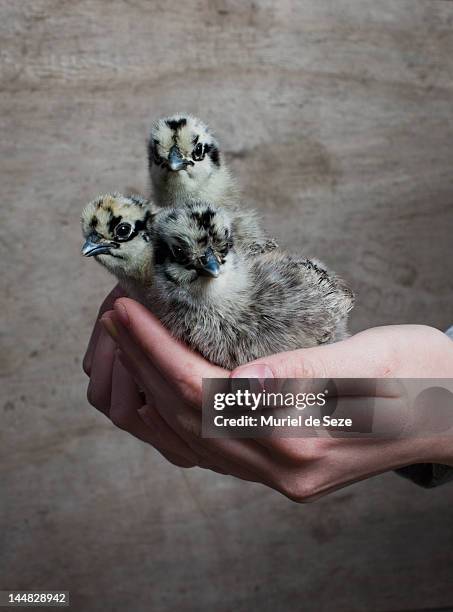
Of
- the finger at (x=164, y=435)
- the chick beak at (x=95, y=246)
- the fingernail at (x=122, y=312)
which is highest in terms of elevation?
the chick beak at (x=95, y=246)

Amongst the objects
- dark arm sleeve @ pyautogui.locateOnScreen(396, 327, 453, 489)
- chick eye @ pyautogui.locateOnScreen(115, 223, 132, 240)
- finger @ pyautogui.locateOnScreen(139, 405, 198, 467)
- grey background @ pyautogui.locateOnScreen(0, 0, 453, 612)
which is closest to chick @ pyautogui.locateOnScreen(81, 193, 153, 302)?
chick eye @ pyautogui.locateOnScreen(115, 223, 132, 240)

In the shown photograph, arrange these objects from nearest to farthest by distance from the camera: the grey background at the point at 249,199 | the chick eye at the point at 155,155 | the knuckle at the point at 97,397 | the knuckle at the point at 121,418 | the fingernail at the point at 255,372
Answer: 1. the fingernail at the point at 255,372
2. the chick eye at the point at 155,155
3. the knuckle at the point at 121,418
4. the knuckle at the point at 97,397
5. the grey background at the point at 249,199

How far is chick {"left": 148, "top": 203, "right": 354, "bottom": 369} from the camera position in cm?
92

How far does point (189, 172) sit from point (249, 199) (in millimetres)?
890

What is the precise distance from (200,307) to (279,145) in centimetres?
110

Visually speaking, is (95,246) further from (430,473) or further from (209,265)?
(430,473)

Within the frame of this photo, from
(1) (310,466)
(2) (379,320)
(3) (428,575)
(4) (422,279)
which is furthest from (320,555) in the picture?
(1) (310,466)

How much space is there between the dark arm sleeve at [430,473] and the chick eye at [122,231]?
596 mm

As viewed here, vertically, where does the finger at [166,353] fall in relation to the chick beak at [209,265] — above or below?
below

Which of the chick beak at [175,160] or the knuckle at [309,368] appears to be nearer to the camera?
the knuckle at [309,368]

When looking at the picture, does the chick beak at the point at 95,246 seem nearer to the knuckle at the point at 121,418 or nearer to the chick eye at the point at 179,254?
the chick eye at the point at 179,254

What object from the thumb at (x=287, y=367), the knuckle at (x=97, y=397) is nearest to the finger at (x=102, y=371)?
the knuckle at (x=97, y=397)

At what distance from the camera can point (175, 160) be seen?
3.44 feet

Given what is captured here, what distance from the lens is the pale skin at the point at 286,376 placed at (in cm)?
94
